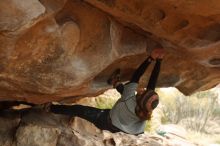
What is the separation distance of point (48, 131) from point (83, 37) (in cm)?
187

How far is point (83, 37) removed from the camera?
4.93 m

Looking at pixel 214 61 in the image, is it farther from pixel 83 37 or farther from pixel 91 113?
pixel 91 113

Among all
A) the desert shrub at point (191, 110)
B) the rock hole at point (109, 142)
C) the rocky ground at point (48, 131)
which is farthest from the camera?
the desert shrub at point (191, 110)

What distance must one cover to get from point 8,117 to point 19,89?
1305 mm

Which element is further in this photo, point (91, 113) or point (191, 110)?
point (191, 110)

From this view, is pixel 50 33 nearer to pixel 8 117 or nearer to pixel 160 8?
pixel 160 8

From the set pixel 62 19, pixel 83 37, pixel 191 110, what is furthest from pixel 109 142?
pixel 191 110

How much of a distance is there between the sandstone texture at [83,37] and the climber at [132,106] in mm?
304

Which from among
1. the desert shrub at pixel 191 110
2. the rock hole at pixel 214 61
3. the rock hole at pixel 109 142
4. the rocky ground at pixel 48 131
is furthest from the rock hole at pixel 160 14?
the desert shrub at pixel 191 110

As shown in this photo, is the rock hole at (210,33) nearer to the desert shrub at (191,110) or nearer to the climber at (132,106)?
the climber at (132,106)

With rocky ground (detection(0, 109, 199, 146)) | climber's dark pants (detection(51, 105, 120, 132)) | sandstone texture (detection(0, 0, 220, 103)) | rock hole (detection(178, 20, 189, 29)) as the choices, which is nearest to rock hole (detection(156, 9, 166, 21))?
sandstone texture (detection(0, 0, 220, 103))

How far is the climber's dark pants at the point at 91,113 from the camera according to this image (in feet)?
20.7

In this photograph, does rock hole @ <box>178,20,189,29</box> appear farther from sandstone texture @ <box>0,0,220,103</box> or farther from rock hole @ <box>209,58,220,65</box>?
rock hole @ <box>209,58,220,65</box>

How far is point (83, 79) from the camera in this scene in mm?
5273
